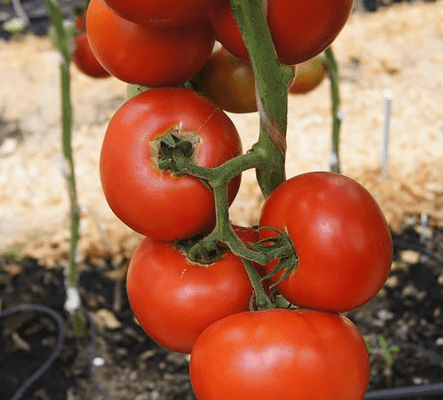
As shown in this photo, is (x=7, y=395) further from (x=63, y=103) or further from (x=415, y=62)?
(x=415, y=62)

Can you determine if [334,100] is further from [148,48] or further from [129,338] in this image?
[129,338]

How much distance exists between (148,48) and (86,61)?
538mm

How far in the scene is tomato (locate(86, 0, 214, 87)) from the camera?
43cm

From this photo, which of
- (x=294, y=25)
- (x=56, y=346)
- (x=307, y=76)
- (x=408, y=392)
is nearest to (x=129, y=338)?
(x=56, y=346)

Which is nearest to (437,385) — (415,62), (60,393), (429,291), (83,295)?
(429,291)

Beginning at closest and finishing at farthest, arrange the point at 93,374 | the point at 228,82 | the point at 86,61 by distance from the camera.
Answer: the point at 228,82 → the point at 86,61 → the point at 93,374

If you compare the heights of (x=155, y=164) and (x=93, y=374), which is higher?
(x=155, y=164)

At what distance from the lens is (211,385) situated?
40cm

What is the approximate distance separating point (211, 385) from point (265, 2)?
0.81 ft

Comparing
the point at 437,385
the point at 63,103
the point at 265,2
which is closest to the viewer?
the point at 265,2

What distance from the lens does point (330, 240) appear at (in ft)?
1.33

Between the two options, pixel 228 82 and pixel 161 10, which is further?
pixel 228 82

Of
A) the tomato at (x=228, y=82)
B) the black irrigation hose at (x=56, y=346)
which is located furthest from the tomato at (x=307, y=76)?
the black irrigation hose at (x=56, y=346)

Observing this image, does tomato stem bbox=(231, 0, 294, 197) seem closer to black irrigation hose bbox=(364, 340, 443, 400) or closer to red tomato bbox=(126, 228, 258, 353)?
red tomato bbox=(126, 228, 258, 353)
